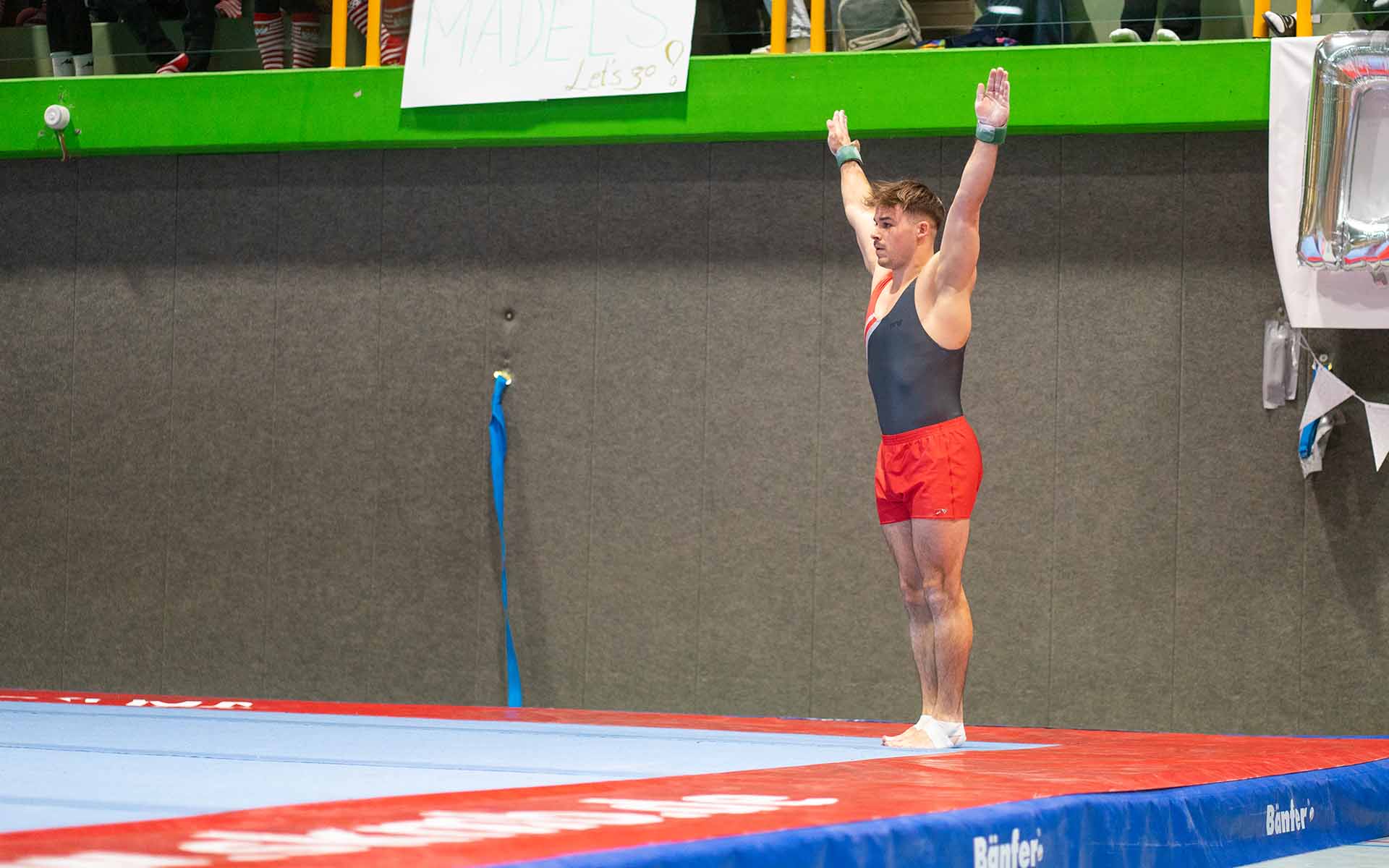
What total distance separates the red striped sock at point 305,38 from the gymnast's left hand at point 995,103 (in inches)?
150

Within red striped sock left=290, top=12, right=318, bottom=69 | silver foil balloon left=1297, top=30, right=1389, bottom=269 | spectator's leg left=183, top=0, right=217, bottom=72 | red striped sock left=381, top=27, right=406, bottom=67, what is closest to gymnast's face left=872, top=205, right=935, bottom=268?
silver foil balloon left=1297, top=30, right=1389, bottom=269

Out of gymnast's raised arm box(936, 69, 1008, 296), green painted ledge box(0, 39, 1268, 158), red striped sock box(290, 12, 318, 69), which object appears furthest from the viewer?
red striped sock box(290, 12, 318, 69)

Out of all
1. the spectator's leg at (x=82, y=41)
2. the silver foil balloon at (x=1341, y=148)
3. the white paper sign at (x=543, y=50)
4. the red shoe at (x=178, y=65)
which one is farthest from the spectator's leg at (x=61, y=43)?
the silver foil balloon at (x=1341, y=148)

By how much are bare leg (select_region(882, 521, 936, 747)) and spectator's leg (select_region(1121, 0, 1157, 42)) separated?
275 cm

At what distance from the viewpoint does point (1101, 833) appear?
8.43ft

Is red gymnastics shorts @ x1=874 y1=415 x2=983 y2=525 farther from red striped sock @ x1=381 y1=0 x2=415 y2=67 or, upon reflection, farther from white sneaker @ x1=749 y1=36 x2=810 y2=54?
red striped sock @ x1=381 y1=0 x2=415 y2=67

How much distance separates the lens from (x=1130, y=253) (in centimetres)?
580

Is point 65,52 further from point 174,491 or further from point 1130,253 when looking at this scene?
point 1130,253

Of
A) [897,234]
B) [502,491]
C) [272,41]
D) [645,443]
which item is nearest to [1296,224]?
[897,234]

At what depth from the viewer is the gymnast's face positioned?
152 inches

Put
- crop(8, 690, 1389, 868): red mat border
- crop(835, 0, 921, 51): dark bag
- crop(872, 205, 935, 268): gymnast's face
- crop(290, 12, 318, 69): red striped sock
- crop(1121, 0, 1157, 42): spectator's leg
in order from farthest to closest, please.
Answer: crop(290, 12, 318, 69): red striped sock < crop(835, 0, 921, 51): dark bag < crop(1121, 0, 1157, 42): spectator's leg < crop(872, 205, 935, 268): gymnast's face < crop(8, 690, 1389, 868): red mat border

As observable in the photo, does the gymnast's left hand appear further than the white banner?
No

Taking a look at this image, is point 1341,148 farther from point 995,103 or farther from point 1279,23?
point 995,103

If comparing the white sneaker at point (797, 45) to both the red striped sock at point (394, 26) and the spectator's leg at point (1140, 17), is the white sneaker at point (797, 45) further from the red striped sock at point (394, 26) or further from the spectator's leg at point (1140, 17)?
the red striped sock at point (394, 26)
